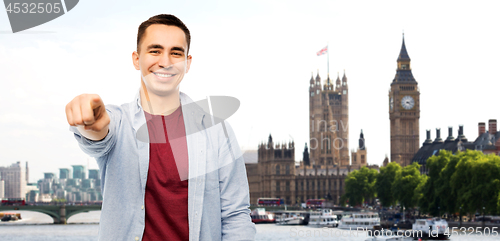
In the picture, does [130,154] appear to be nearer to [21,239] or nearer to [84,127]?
[84,127]

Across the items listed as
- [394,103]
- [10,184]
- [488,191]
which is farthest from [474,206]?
[10,184]

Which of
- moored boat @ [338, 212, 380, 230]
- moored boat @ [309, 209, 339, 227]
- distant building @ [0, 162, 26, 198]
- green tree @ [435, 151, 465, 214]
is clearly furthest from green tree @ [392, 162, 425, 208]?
distant building @ [0, 162, 26, 198]

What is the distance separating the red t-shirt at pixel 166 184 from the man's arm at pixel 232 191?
6.3 inches

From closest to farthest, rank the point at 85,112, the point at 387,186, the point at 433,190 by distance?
the point at 85,112 → the point at 433,190 → the point at 387,186

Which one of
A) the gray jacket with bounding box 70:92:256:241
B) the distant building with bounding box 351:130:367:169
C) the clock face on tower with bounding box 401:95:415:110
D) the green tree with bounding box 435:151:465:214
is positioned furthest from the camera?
the distant building with bounding box 351:130:367:169

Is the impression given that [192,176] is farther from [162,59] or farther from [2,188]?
[2,188]

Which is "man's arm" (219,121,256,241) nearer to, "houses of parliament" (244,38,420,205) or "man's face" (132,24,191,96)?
"man's face" (132,24,191,96)

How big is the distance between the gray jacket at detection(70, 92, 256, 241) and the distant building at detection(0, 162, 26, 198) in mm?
164564

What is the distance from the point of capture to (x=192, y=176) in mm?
2445

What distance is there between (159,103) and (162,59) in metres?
0.17

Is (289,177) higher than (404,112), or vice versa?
(404,112)

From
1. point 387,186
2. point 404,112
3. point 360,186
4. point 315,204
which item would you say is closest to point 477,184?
point 387,186

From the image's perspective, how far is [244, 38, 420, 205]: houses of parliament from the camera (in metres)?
108

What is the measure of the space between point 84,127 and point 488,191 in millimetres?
44241
